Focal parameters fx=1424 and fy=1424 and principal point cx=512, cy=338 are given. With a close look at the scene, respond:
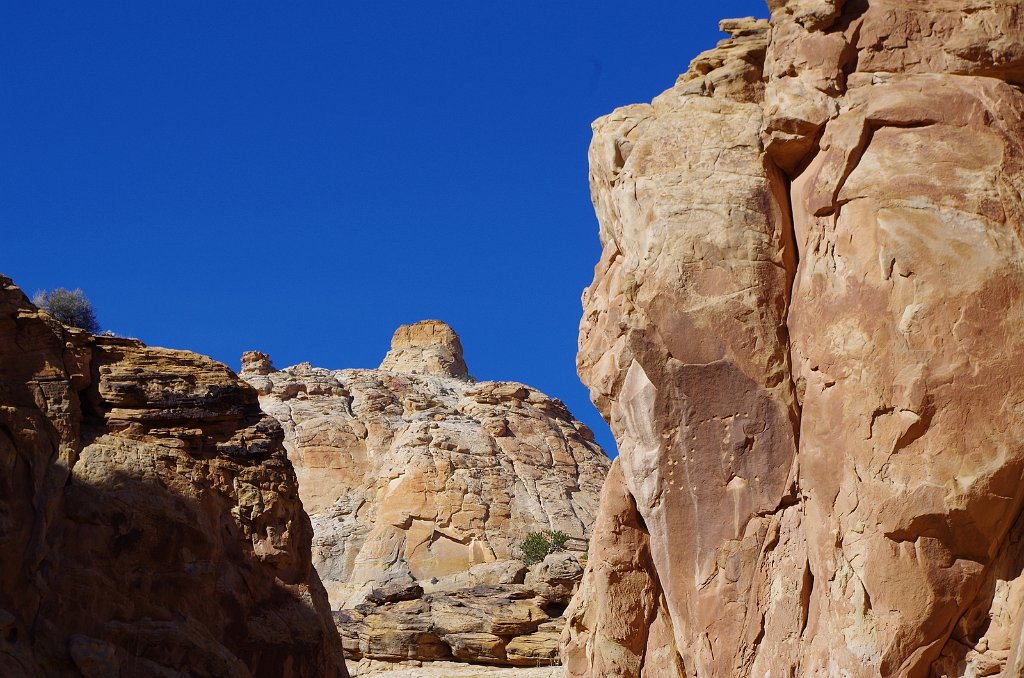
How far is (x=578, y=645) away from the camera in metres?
19.6

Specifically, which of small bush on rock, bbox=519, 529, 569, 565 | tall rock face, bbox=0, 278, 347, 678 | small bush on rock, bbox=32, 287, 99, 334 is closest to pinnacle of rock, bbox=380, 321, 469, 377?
small bush on rock, bbox=519, 529, 569, 565

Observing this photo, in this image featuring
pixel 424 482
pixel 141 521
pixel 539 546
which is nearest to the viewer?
pixel 141 521

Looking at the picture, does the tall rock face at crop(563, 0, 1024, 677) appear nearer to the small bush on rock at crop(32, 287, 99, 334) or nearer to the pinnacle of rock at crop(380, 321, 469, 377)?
the small bush on rock at crop(32, 287, 99, 334)

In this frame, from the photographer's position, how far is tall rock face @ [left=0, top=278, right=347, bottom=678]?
1744 cm

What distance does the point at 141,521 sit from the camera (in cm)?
1881

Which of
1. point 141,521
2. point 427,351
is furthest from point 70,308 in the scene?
point 427,351

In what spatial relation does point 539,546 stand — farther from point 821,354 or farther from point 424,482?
point 821,354

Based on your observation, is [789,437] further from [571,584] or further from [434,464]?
[434,464]

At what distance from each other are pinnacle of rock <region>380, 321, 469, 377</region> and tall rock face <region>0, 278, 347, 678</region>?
46297 millimetres

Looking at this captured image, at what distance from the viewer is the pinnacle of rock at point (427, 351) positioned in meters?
68.6

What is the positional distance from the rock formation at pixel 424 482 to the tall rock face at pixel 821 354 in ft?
66.9

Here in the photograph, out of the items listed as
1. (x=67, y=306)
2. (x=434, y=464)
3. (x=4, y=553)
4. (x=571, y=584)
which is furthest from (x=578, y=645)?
(x=434, y=464)

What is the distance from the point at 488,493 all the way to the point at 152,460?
3435cm

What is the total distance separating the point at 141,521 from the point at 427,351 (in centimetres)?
5041
